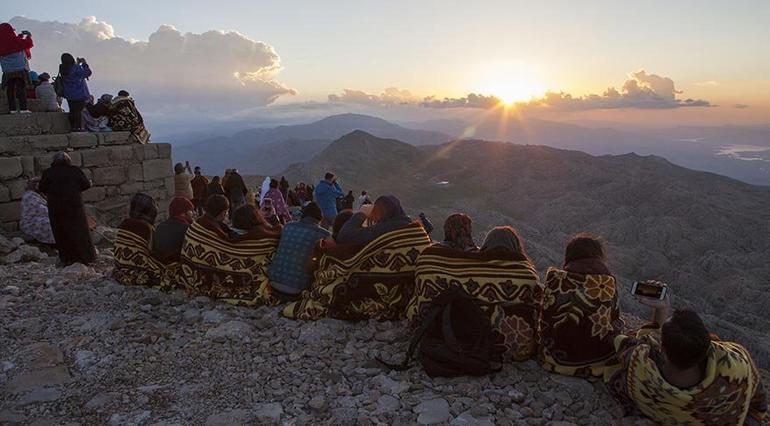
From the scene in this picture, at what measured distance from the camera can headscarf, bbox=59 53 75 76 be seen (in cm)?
885

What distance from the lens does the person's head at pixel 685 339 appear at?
266 cm

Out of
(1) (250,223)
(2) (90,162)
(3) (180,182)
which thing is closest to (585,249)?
(1) (250,223)

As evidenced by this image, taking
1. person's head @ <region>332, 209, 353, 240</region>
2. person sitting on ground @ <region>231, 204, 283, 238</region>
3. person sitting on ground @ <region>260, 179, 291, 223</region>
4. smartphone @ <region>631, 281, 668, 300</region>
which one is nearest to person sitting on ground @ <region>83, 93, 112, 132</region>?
person sitting on ground @ <region>260, 179, 291, 223</region>

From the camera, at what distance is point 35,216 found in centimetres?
755

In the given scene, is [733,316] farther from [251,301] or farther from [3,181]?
[3,181]

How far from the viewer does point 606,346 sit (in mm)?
3576

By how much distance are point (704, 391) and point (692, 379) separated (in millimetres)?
83

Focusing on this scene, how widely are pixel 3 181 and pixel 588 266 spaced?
9.17 metres

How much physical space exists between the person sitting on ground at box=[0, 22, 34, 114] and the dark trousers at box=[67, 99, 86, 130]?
2.33 feet

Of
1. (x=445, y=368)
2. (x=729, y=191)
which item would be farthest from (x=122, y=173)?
(x=729, y=191)

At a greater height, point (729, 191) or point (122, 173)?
point (122, 173)

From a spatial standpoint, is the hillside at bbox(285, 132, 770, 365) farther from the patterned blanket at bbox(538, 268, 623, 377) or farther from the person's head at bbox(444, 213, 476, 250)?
the person's head at bbox(444, 213, 476, 250)

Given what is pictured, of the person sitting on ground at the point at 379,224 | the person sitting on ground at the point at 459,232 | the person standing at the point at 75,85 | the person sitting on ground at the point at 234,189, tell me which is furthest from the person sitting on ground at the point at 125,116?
the person sitting on ground at the point at 459,232

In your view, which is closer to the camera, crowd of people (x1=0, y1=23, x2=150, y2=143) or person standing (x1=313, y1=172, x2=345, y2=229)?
crowd of people (x1=0, y1=23, x2=150, y2=143)
